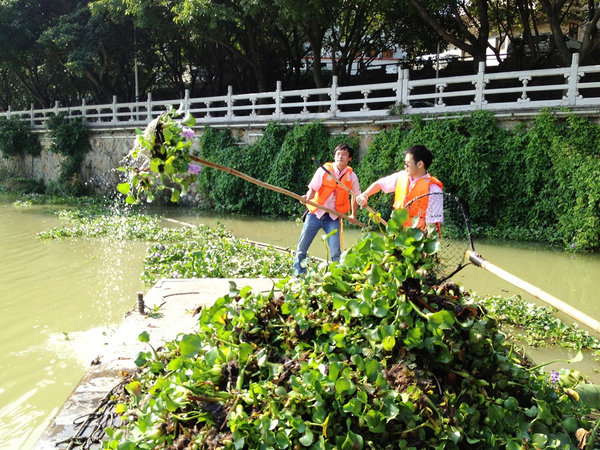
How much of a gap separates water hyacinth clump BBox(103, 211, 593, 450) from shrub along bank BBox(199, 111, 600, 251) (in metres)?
7.97

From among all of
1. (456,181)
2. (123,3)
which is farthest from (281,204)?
(123,3)

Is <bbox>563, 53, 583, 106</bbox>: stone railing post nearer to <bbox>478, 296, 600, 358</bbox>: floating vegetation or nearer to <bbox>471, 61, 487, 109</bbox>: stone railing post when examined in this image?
<bbox>471, 61, 487, 109</bbox>: stone railing post

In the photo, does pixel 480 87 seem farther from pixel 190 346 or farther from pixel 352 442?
pixel 352 442

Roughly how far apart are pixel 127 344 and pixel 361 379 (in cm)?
233

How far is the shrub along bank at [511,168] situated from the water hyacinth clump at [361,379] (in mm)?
7974

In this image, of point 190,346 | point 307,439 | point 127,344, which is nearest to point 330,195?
point 127,344

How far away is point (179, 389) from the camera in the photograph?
94.6 inches

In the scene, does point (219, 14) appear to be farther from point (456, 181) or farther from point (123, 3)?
point (456, 181)

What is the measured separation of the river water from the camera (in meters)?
4.46

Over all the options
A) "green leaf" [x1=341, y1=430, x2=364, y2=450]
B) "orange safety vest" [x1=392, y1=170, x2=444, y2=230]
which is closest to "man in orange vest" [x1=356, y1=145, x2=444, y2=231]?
"orange safety vest" [x1=392, y1=170, x2=444, y2=230]

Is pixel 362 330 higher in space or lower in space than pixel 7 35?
lower

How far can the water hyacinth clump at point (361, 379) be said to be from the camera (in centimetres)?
215

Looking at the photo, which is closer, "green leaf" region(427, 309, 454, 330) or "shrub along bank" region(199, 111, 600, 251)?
"green leaf" region(427, 309, 454, 330)

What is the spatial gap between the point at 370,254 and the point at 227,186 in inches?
511
